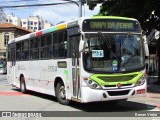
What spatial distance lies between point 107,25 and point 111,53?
0.96m

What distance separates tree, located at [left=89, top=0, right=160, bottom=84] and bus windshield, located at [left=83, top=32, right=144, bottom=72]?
8.78 metres

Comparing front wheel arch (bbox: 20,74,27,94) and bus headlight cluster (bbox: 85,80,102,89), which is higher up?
bus headlight cluster (bbox: 85,80,102,89)

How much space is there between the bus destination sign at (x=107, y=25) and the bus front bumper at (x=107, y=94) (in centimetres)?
192

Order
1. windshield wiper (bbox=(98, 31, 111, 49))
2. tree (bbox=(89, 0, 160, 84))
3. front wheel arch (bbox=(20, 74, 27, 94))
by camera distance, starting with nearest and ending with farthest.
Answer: windshield wiper (bbox=(98, 31, 111, 49)), front wheel arch (bbox=(20, 74, 27, 94)), tree (bbox=(89, 0, 160, 84))

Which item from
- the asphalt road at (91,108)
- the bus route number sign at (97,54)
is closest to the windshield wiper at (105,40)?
the bus route number sign at (97,54)

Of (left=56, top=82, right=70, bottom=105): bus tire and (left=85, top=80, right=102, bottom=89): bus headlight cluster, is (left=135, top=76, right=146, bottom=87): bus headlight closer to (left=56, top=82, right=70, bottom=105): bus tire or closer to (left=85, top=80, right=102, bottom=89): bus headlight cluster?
(left=85, top=80, right=102, bottom=89): bus headlight cluster

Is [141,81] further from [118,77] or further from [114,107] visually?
[114,107]

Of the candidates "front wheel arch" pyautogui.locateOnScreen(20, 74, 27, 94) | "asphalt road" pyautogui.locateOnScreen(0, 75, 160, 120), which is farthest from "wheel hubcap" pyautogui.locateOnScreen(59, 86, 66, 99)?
"front wheel arch" pyautogui.locateOnScreen(20, 74, 27, 94)

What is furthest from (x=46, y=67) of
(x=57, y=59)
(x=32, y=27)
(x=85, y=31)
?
(x=32, y=27)

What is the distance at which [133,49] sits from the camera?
41.5ft

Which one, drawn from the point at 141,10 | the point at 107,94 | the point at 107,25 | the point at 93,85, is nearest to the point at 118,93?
the point at 107,94

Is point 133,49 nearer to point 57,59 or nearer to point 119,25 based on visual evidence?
point 119,25

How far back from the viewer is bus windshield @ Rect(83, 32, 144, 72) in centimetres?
A: 1204

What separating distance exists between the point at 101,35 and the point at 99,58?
2.52 feet
